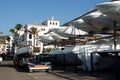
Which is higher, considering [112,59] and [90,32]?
[90,32]

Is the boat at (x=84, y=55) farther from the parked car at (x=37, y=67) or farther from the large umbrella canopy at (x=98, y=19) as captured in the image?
the parked car at (x=37, y=67)

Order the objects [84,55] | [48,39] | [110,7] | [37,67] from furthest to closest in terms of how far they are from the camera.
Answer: [48,39] → [37,67] → [84,55] → [110,7]

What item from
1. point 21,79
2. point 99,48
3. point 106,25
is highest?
point 106,25

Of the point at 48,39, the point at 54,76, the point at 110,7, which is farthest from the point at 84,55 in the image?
the point at 48,39

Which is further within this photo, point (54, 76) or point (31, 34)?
point (31, 34)

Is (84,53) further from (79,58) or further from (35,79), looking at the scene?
(35,79)

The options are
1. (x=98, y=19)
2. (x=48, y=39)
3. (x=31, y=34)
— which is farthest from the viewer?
(x=31, y=34)

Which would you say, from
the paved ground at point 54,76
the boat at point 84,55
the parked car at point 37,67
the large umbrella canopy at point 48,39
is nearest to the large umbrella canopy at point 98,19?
the boat at point 84,55

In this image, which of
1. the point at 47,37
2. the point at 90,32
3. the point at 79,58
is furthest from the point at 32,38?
the point at 79,58

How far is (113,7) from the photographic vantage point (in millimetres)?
27453

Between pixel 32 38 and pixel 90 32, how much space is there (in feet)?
309

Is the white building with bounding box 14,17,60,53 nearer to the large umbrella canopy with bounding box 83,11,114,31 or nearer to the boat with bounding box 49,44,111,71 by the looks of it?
the boat with bounding box 49,44,111,71

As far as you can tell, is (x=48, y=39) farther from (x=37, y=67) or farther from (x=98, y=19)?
(x=37, y=67)

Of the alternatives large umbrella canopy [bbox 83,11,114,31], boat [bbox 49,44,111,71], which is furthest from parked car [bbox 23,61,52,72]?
large umbrella canopy [bbox 83,11,114,31]
